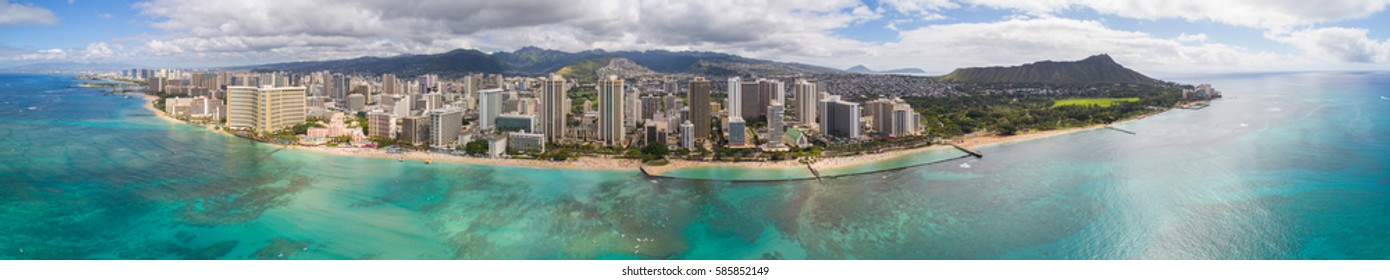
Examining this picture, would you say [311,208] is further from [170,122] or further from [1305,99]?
[1305,99]

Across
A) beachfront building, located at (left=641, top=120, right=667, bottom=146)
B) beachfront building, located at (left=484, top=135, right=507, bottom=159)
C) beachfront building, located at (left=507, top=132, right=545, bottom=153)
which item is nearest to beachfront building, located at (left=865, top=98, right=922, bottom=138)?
beachfront building, located at (left=641, top=120, right=667, bottom=146)

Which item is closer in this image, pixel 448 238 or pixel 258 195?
pixel 448 238

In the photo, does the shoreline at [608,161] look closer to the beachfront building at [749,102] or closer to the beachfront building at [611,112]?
the beachfront building at [611,112]

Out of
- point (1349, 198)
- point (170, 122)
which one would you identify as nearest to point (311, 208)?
point (1349, 198)

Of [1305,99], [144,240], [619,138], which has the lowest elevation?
[144,240]

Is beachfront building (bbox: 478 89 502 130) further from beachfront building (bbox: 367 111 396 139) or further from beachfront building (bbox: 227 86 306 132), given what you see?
beachfront building (bbox: 227 86 306 132)

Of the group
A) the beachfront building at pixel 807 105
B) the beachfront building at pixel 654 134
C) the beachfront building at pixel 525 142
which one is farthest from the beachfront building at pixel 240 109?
the beachfront building at pixel 807 105
